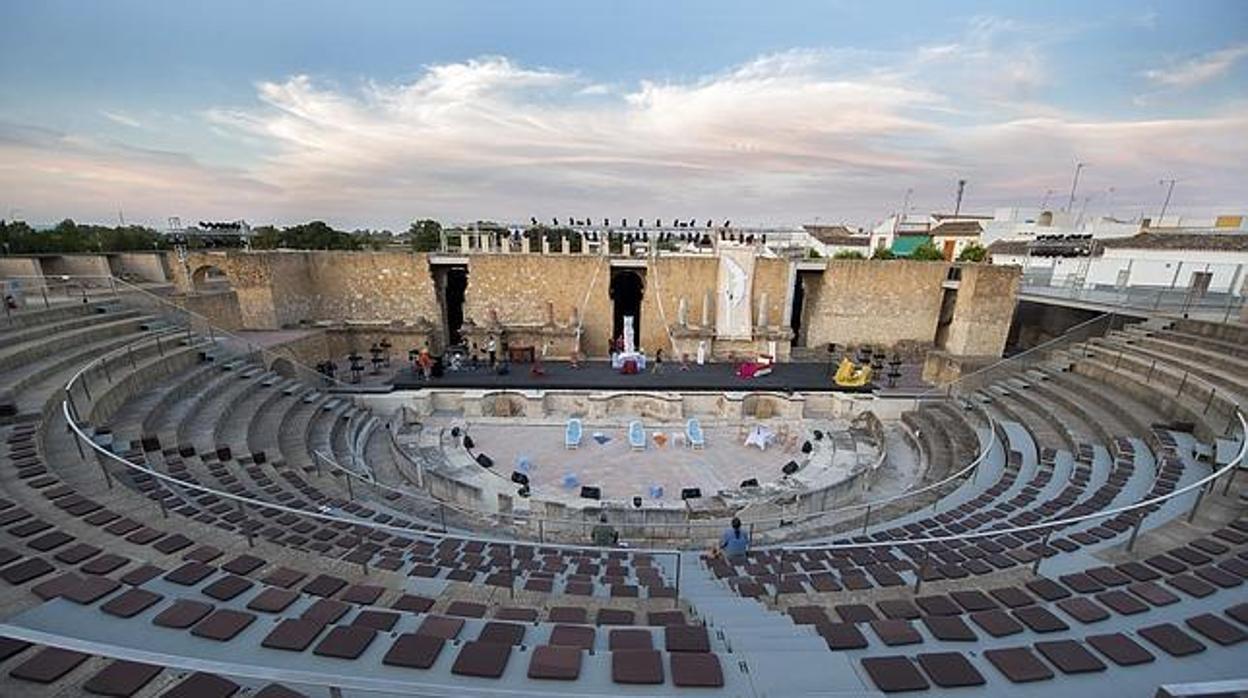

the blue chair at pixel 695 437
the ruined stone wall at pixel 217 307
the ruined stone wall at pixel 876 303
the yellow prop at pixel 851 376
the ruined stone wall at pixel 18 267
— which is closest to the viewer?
Result: the blue chair at pixel 695 437

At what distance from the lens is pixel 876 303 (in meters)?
21.7

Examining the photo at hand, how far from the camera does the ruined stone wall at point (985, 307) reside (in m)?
18.9

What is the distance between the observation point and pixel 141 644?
3.67m

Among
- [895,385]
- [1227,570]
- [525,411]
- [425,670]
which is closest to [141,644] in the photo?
[425,670]

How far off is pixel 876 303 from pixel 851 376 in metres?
5.45

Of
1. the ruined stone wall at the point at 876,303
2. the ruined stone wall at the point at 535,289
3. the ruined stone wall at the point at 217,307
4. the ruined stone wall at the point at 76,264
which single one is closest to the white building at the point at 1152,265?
the ruined stone wall at the point at 876,303

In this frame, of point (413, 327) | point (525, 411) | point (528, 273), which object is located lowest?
point (525, 411)

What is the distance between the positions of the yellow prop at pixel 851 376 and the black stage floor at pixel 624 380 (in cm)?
25

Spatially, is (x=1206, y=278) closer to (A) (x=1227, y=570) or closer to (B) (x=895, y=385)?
(B) (x=895, y=385)

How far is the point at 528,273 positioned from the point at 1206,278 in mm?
22234

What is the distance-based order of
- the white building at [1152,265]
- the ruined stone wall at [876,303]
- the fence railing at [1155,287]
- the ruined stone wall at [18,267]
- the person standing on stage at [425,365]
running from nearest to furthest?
the fence railing at [1155,287] → the white building at [1152,265] → the person standing on stage at [425,365] → the ruined stone wall at [18,267] → the ruined stone wall at [876,303]

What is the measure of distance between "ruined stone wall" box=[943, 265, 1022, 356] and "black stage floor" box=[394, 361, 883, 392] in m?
5.60

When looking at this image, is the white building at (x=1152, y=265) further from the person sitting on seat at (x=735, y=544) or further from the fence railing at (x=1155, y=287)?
the person sitting on seat at (x=735, y=544)

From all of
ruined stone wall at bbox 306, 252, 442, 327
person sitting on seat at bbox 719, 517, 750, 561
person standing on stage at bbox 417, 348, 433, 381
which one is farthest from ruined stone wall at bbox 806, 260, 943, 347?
ruined stone wall at bbox 306, 252, 442, 327
